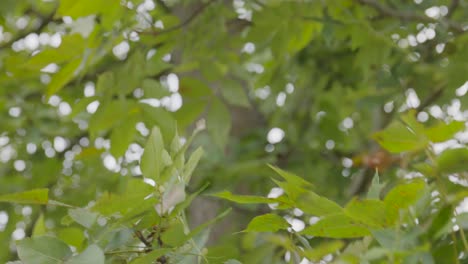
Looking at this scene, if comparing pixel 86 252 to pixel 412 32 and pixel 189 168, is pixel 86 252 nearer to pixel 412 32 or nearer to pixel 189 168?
pixel 189 168

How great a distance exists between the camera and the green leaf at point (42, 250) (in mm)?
620

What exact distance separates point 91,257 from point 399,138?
0.95ft

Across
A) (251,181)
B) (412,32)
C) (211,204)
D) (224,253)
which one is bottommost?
(211,204)

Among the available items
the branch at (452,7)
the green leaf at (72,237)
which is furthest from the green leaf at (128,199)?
the branch at (452,7)

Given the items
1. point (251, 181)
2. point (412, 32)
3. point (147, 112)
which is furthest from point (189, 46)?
point (251, 181)

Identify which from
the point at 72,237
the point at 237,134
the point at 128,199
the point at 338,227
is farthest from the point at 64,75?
the point at 237,134

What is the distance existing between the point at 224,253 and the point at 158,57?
2.52 ft

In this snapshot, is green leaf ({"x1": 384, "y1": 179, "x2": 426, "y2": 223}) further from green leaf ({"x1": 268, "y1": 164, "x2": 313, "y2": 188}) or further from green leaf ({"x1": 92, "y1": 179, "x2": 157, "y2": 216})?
green leaf ({"x1": 92, "y1": 179, "x2": 157, "y2": 216})

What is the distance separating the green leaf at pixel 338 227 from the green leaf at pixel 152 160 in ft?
0.50

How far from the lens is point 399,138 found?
0.61 meters

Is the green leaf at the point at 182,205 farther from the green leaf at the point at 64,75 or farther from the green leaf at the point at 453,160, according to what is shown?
the green leaf at the point at 64,75

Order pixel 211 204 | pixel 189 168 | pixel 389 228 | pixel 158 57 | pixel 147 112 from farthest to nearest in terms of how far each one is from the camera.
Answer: pixel 211 204, pixel 158 57, pixel 147 112, pixel 189 168, pixel 389 228

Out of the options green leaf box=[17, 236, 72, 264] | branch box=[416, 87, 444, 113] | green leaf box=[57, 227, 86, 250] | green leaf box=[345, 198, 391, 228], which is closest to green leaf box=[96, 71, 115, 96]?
green leaf box=[57, 227, 86, 250]

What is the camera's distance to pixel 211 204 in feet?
7.52
